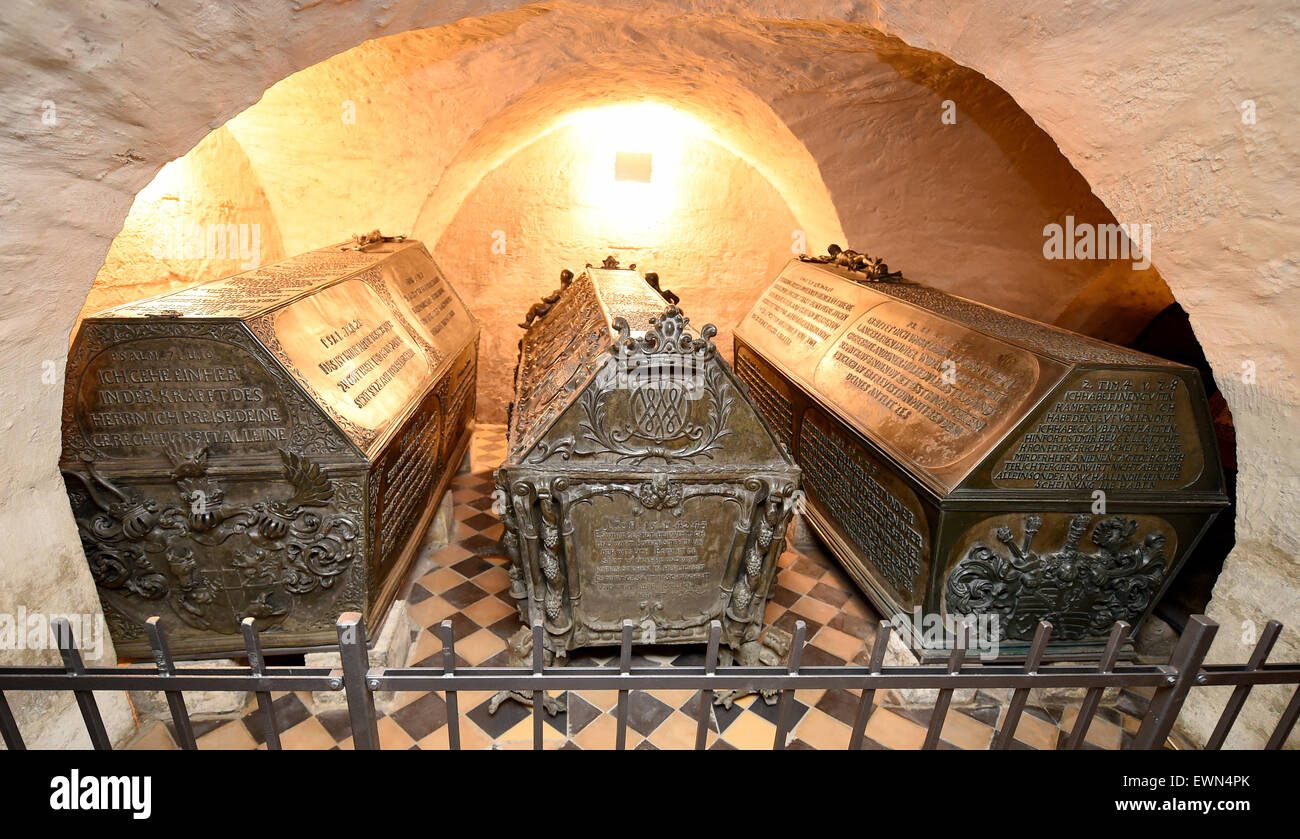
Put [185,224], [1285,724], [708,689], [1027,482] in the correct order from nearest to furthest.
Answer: [708,689]
[1285,724]
[1027,482]
[185,224]

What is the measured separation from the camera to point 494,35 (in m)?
4.25

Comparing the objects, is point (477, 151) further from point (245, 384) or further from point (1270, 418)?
point (1270, 418)

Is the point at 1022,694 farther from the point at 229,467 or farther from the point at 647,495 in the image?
the point at 229,467

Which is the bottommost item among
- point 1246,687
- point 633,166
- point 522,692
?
point 522,692

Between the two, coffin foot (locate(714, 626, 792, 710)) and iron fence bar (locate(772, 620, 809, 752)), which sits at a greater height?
iron fence bar (locate(772, 620, 809, 752))

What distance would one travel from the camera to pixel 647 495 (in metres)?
2.68

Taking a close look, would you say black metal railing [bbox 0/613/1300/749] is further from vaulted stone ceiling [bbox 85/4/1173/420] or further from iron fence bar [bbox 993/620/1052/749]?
vaulted stone ceiling [bbox 85/4/1173/420]

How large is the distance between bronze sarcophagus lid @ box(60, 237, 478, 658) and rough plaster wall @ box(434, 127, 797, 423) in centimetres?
375

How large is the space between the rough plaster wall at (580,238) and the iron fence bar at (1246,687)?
5.78 metres

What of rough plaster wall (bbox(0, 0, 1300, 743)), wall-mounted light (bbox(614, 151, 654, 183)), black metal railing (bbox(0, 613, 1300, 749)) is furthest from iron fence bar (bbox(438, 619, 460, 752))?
wall-mounted light (bbox(614, 151, 654, 183))

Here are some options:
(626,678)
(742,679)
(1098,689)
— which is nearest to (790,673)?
(742,679)

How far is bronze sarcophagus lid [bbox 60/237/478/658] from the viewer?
2.35 m

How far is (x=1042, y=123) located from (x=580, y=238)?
4.74m

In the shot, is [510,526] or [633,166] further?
[633,166]
